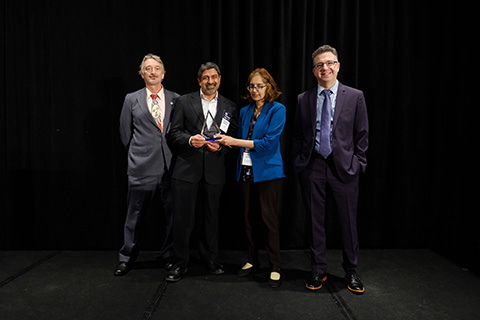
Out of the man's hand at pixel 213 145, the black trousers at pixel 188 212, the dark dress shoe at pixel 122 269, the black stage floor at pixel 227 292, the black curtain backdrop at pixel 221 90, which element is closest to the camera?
the black stage floor at pixel 227 292

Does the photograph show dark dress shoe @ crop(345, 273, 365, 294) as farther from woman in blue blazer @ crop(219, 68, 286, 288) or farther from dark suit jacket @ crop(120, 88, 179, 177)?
dark suit jacket @ crop(120, 88, 179, 177)

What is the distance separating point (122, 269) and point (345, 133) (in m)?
2.09

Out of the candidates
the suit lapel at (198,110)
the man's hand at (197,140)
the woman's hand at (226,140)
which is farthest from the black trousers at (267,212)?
the suit lapel at (198,110)

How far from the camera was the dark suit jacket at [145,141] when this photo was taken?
Result: 257 cm

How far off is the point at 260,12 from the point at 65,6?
1966mm

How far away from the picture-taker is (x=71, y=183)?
327 cm

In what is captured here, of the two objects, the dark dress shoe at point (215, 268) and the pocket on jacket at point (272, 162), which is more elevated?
the pocket on jacket at point (272, 162)

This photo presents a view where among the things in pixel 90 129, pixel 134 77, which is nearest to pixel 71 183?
pixel 90 129

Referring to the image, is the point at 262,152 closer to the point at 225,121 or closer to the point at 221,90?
the point at 225,121

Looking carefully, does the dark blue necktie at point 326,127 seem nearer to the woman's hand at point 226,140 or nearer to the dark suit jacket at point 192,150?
the woman's hand at point 226,140

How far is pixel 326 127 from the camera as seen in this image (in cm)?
231

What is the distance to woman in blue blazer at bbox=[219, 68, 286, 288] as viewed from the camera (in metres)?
2.36

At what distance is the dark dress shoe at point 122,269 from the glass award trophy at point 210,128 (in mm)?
1297

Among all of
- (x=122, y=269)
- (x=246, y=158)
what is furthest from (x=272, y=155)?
(x=122, y=269)
